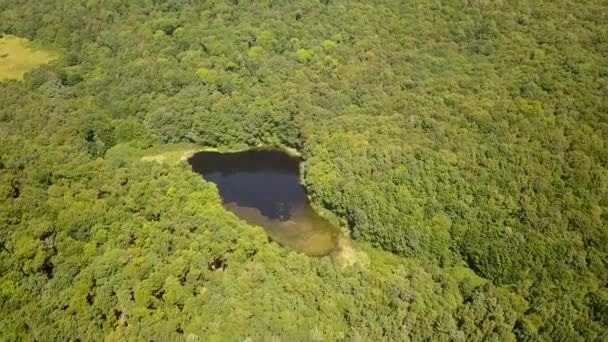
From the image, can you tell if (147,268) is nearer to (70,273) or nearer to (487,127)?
(70,273)

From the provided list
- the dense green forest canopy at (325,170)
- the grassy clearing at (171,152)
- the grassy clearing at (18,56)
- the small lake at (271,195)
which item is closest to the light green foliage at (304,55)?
the dense green forest canopy at (325,170)

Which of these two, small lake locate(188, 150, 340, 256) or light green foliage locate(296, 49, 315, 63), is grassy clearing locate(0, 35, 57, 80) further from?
light green foliage locate(296, 49, 315, 63)

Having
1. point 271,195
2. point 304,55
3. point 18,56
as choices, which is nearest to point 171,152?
point 271,195

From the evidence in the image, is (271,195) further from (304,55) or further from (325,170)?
(304,55)

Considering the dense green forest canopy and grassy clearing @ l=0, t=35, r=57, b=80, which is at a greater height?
the dense green forest canopy

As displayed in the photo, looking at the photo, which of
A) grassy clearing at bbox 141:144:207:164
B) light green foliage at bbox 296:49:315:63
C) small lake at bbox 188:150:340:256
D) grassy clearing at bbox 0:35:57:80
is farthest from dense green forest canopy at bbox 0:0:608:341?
grassy clearing at bbox 0:35:57:80

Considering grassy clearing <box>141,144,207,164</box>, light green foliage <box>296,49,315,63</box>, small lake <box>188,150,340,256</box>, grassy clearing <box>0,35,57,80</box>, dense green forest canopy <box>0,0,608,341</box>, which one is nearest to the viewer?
dense green forest canopy <box>0,0,608,341</box>
